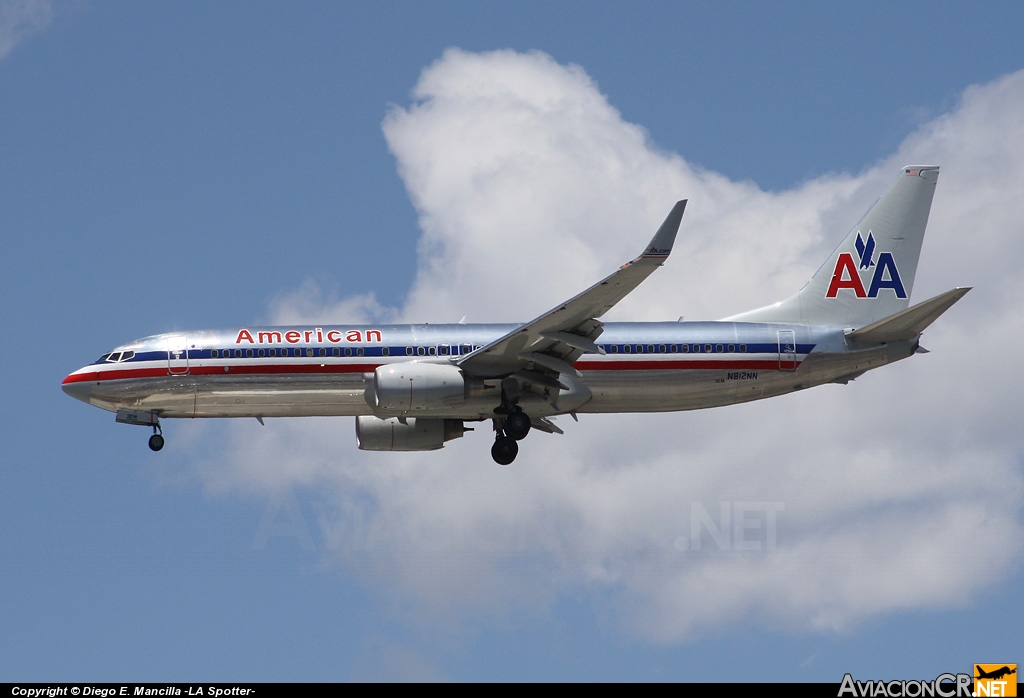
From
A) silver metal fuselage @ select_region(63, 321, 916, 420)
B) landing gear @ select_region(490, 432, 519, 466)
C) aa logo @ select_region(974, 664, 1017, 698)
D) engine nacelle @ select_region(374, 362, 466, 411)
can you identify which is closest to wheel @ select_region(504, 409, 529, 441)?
silver metal fuselage @ select_region(63, 321, 916, 420)

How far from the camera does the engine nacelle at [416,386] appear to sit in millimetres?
39969

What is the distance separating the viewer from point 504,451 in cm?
4356

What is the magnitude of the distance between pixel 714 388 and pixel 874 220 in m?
9.37

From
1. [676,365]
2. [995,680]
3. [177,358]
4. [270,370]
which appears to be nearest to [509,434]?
[676,365]

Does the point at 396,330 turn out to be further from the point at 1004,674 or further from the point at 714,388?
the point at 1004,674

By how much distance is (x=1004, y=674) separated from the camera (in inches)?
1167

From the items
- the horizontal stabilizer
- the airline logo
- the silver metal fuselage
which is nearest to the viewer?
the horizontal stabilizer

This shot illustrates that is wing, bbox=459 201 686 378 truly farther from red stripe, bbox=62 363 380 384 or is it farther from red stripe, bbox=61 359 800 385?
red stripe, bbox=62 363 380 384

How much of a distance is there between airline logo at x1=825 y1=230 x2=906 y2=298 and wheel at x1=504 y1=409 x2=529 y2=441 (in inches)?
458

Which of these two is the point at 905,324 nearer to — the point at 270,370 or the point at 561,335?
the point at 561,335

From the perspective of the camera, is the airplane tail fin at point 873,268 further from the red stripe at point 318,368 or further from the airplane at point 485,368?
the red stripe at point 318,368

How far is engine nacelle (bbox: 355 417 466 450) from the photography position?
45.2m

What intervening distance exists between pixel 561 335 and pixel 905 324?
1099 centimetres

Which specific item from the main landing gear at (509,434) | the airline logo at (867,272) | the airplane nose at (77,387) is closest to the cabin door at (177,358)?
the airplane nose at (77,387)
